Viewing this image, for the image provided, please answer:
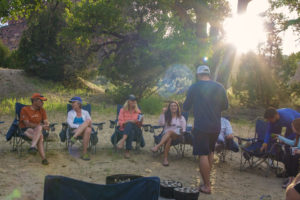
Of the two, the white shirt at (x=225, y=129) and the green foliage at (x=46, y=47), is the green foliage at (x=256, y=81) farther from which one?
the green foliage at (x=46, y=47)

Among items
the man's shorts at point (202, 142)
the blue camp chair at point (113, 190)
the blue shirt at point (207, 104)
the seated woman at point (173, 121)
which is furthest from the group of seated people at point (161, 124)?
the blue camp chair at point (113, 190)

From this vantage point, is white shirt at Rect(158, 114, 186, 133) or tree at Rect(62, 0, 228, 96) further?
tree at Rect(62, 0, 228, 96)

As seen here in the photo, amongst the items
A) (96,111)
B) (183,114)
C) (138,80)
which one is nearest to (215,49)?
(138,80)

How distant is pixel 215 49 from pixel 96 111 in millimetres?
5413

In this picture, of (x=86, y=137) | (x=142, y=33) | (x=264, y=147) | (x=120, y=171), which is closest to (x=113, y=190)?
(x=120, y=171)

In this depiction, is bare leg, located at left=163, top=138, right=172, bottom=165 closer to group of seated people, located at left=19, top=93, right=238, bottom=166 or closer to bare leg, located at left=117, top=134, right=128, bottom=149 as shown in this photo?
group of seated people, located at left=19, top=93, right=238, bottom=166

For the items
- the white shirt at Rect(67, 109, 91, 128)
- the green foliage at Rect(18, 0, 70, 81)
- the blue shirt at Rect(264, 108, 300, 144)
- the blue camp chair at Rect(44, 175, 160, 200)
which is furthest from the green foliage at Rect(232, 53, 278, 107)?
the blue camp chair at Rect(44, 175, 160, 200)

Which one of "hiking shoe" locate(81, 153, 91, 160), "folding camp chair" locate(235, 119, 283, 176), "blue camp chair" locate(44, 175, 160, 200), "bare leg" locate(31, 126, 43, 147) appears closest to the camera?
"blue camp chair" locate(44, 175, 160, 200)

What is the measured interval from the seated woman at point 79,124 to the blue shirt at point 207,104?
1.98 m

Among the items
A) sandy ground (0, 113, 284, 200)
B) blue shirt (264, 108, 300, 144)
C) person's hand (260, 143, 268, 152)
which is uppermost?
blue shirt (264, 108, 300, 144)

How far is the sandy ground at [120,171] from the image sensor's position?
147 inches

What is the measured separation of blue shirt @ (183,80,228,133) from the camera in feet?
12.0

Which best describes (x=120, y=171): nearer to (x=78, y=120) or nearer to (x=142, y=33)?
(x=78, y=120)

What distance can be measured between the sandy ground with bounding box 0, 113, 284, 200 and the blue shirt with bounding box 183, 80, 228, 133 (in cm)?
87
